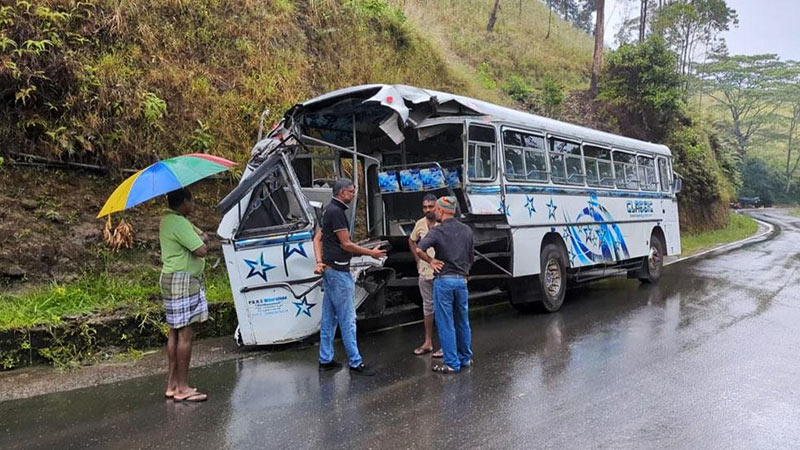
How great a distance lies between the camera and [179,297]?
5059mm

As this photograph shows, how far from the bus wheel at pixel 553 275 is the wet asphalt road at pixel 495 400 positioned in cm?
92

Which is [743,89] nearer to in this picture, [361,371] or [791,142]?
[791,142]

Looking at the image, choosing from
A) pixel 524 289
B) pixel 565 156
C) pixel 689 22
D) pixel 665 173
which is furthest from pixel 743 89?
pixel 524 289

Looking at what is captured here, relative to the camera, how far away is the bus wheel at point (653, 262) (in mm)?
12156

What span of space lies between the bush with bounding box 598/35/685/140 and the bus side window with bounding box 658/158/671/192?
10589 millimetres

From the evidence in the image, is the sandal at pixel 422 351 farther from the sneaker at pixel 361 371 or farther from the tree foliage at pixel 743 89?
the tree foliage at pixel 743 89

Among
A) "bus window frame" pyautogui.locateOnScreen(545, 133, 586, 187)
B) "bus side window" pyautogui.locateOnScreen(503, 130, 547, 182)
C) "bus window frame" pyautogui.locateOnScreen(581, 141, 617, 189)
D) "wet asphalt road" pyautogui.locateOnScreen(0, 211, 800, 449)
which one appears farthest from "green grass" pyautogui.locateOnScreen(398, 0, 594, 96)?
"wet asphalt road" pyautogui.locateOnScreen(0, 211, 800, 449)

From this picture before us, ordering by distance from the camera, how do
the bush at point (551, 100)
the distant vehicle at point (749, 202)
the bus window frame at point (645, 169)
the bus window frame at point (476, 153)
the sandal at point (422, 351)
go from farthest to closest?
the distant vehicle at point (749, 202) → the bush at point (551, 100) → the bus window frame at point (645, 169) → the bus window frame at point (476, 153) → the sandal at point (422, 351)

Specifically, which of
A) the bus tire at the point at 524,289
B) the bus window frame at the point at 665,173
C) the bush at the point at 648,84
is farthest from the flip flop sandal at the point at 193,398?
the bush at the point at 648,84

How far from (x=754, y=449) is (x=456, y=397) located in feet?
7.23

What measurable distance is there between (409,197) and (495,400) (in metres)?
4.13

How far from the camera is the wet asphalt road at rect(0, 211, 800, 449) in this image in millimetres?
4223

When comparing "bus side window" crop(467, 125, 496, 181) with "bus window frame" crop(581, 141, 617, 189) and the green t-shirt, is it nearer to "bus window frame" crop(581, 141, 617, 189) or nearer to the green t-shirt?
"bus window frame" crop(581, 141, 617, 189)

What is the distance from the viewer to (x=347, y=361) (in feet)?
20.8
